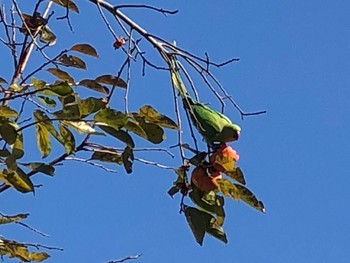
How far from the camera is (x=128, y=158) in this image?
1165mm

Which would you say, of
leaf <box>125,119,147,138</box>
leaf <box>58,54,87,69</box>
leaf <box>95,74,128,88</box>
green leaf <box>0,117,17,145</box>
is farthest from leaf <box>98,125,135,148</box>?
leaf <box>58,54,87,69</box>

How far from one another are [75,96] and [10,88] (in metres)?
0.14

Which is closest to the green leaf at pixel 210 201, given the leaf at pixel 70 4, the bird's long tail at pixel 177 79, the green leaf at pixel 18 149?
the bird's long tail at pixel 177 79

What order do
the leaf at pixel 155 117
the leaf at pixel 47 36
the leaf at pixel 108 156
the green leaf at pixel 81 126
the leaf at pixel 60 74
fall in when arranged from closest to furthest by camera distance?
the green leaf at pixel 81 126 → the leaf at pixel 155 117 → the leaf at pixel 108 156 → the leaf at pixel 60 74 → the leaf at pixel 47 36

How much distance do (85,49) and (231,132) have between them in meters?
0.46

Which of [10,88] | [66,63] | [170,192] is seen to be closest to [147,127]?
[170,192]

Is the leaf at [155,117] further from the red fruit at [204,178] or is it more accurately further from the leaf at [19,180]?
the leaf at [19,180]

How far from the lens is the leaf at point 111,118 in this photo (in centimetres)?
109

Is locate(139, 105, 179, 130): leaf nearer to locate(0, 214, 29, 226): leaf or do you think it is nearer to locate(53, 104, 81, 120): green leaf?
locate(53, 104, 81, 120): green leaf

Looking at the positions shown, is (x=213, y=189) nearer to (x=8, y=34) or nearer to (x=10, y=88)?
(x=10, y=88)

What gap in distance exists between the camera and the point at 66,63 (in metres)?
1.44

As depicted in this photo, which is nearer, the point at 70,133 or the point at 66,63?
the point at 70,133

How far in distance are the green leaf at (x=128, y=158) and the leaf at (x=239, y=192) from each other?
0.40 ft

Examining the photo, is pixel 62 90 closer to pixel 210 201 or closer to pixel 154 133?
pixel 154 133
